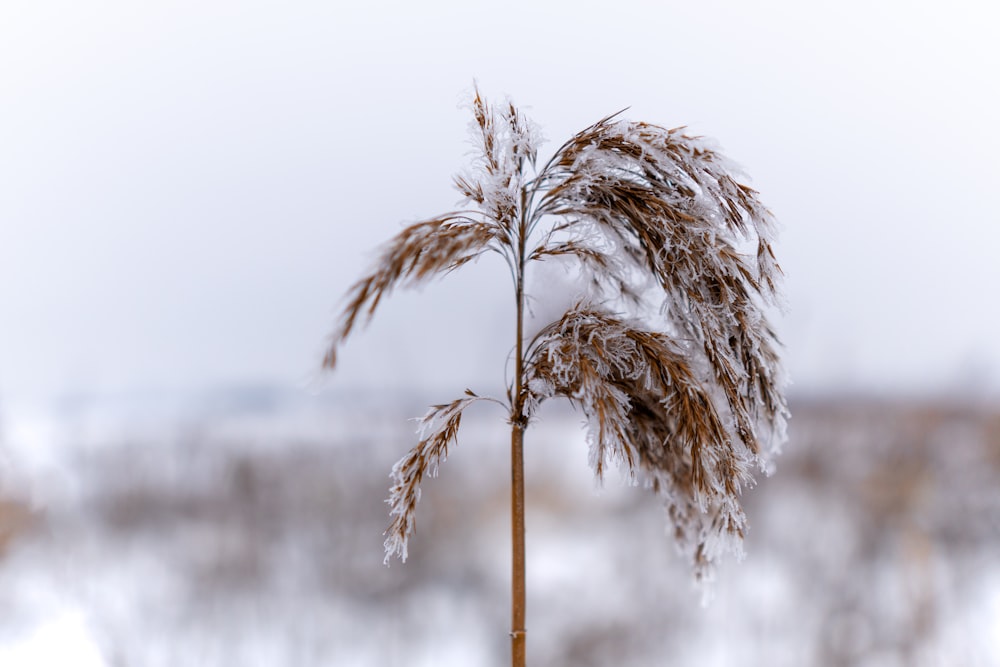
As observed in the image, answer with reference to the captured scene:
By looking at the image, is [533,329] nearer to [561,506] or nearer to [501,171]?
[501,171]

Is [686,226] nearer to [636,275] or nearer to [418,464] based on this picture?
[636,275]

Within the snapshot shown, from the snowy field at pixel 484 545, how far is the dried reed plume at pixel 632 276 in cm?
326

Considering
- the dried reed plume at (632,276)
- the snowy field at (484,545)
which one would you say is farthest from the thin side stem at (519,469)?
the snowy field at (484,545)

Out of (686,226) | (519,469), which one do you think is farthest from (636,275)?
(519,469)

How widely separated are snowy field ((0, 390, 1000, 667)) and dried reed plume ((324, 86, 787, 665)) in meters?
3.26

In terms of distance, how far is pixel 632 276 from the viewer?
4.71ft

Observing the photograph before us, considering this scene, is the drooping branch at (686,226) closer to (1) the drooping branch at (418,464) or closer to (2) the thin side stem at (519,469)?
(2) the thin side stem at (519,469)

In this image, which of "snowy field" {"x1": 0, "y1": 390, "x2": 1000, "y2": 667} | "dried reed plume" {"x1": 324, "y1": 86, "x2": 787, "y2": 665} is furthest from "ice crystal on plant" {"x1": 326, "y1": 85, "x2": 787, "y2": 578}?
"snowy field" {"x1": 0, "y1": 390, "x2": 1000, "y2": 667}

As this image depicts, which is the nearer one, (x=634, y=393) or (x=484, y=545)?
(x=634, y=393)

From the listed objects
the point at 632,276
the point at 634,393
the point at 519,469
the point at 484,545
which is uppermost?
the point at 632,276

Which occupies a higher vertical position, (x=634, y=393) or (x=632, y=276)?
(x=632, y=276)

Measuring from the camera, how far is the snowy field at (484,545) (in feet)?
15.8

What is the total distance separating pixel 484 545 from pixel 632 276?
4.57 meters

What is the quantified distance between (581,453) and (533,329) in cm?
343
